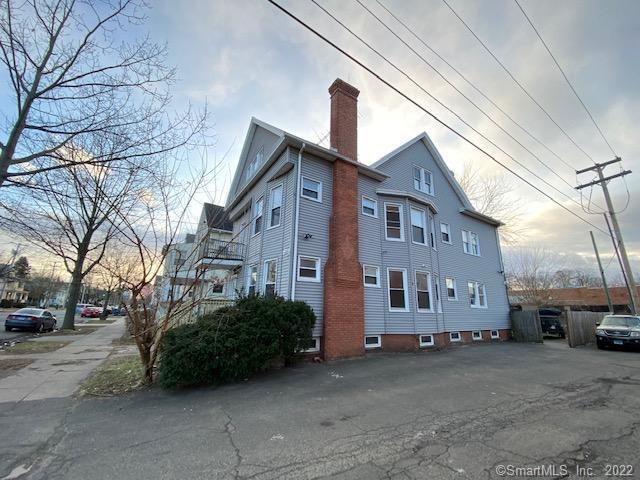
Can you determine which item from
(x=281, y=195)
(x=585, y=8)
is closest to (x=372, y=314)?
(x=281, y=195)

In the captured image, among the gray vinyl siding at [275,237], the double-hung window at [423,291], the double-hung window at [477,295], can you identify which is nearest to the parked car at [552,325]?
the double-hung window at [477,295]

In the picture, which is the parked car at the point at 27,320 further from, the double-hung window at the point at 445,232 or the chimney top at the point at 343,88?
the double-hung window at the point at 445,232

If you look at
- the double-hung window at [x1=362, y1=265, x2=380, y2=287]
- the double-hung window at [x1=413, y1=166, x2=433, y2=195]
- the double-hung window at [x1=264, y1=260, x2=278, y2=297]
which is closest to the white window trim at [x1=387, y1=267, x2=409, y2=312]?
the double-hung window at [x1=362, y1=265, x2=380, y2=287]

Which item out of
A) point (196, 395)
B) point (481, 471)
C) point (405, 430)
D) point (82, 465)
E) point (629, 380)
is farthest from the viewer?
point (629, 380)

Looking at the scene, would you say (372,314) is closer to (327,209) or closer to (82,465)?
(327,209)

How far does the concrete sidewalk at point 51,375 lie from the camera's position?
6.97 metres

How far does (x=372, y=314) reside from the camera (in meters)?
12.6

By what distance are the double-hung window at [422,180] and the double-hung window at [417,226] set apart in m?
1.86

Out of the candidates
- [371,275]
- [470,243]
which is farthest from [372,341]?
[470,243]

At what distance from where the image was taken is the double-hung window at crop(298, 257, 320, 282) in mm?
11430

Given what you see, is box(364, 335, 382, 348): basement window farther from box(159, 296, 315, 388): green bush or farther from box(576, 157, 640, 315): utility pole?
box(576, 157, 640, 315): utility pole

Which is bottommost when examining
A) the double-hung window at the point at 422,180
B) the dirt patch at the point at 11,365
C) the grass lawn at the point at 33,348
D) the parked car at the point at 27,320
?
the dirt patch at the point at 11,365

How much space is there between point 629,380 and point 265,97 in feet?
42.5

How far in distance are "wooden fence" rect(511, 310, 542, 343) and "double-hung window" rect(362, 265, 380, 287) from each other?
12.3 m
